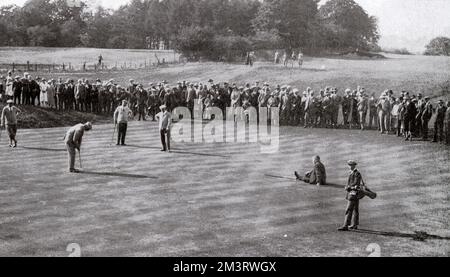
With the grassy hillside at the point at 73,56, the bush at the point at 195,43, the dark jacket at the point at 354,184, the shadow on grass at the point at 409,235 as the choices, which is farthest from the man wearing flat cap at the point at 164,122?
the grassy hillside at the point at 73,56

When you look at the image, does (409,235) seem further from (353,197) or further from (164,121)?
(164,121)

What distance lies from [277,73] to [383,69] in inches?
372

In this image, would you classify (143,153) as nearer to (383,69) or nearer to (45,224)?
(45,224)

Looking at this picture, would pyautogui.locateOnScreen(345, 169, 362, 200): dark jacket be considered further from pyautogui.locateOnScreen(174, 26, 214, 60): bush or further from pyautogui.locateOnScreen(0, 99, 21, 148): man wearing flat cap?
pyautogui.locateOnScreen(174, 26, 214, 60): bush

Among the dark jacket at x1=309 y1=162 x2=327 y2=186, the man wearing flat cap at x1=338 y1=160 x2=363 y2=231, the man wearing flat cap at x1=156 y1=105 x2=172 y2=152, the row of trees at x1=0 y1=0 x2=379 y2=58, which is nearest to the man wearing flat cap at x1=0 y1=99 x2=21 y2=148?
the man wearing flat cap at x1=156 y1=105 x2=172 y2=152

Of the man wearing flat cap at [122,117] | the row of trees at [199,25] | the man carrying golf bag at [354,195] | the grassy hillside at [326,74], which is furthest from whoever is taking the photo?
the row of trees at [199,25]

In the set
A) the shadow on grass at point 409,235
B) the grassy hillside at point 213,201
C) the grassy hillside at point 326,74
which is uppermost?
the grassy hillside at point 326,74

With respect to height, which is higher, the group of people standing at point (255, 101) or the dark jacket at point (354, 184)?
the group of people standing at point (255, 101)

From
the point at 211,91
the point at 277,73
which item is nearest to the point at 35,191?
A: the point at 211,91

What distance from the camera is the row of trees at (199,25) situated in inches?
2805

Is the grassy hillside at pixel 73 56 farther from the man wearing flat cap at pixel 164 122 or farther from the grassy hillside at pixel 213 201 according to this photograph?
the grassy hillside at pixel 213 201

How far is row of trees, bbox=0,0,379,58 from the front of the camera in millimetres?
71250

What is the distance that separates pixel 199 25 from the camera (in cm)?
8606

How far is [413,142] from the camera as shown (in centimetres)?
2705
